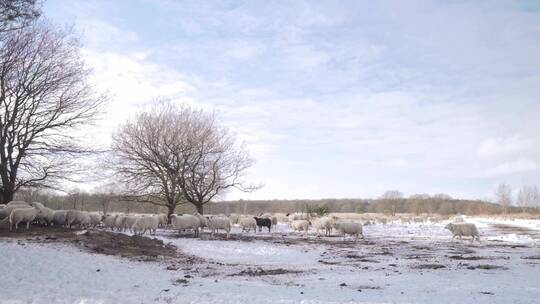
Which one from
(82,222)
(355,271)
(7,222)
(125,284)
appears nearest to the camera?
(125,284)

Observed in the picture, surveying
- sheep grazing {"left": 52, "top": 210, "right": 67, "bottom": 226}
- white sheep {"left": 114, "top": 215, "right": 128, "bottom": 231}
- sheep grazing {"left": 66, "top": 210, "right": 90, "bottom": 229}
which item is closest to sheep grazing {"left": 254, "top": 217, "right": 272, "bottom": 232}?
white sheep {"left": 114, "top": 215, "right": 128, "bottom": 231}

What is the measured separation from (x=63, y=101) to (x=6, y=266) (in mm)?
14580

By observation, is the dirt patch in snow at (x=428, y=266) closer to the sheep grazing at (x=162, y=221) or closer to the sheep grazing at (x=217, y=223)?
the sheep grazing at (x=217, y=223)

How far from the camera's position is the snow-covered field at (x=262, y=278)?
9.74 metres

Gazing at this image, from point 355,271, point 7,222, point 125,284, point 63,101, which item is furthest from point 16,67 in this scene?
point 355,271

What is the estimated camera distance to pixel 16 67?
21609 millimetres

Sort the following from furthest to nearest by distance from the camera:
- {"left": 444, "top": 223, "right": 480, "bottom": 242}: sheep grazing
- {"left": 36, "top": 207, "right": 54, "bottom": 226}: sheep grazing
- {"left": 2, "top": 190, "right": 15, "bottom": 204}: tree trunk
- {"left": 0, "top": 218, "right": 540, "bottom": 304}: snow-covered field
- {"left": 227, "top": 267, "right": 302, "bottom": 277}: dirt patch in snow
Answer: {"left": 444, "top": 223, "right": 480, "bottom": 242}: sheep grazing
{"left": 2, "top": 190, "right": 15, "bottom": 204}: tree trunk
{"left": 36, "top": 207, "right": 54, "bottom": 226}: sheep grazing
{"left": 227, "top": 267, "right": 302, "bottom": 277}: dirt patch in snow
{"left": 0, "top": 218, "right": 540, "bottom": 304}: snow-covered field

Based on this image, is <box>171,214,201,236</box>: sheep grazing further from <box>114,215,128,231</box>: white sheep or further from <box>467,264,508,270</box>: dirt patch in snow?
<box>467,264,508,270</box>: dirt patch in snow

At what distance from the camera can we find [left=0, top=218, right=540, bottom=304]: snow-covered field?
974 cm

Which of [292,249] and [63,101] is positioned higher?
[63,101]

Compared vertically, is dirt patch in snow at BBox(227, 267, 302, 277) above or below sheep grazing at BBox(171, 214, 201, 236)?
below

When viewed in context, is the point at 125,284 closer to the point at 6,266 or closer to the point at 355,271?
the point at 6,266

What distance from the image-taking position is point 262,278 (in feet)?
41.7

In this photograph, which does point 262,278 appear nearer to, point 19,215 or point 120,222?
point 19,215
